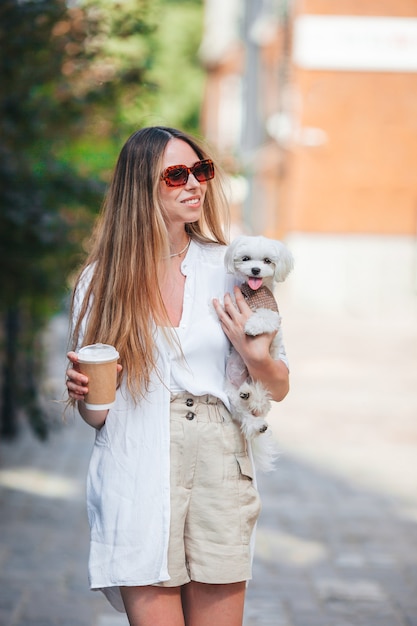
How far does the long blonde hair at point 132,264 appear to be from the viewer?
2.59 metres

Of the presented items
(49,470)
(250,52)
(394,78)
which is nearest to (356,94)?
(394,78)

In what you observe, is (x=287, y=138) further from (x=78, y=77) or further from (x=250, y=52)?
(x=78, y=77)

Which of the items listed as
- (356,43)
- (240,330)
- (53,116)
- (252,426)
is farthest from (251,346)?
(356,43)

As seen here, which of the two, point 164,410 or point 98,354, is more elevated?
point 98,354

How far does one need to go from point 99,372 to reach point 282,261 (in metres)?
0.61

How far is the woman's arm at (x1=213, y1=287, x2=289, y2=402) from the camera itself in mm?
2537

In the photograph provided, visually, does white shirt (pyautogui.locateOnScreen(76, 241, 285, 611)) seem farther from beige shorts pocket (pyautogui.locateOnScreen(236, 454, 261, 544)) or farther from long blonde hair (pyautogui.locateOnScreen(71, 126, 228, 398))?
beige shorts pocket (pyautogui.locateOnScreen(236, 454, 261, 544))

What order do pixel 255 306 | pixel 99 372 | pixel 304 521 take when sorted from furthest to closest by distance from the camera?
pixel 304 521, pixel 255 306, pixel 99 372

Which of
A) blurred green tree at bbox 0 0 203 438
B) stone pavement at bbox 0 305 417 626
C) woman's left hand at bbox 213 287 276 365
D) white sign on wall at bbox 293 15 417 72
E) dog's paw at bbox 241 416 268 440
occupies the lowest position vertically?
stone pavement at bbox 0 305 417 626

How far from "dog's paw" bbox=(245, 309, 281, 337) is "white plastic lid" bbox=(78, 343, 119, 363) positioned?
0.37m

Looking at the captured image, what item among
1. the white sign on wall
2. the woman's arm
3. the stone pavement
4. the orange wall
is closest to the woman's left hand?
the woman's arm

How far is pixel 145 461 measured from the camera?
253 centimetres

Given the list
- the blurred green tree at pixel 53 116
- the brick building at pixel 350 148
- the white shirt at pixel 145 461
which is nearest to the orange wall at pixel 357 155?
the brick building at pixel 350 148

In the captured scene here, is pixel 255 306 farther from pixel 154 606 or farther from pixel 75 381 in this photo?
pixel 154 606
